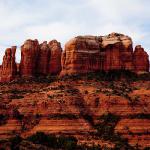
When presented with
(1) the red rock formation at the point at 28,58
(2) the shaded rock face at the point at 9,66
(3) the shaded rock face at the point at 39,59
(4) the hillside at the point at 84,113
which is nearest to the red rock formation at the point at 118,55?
(4) the hillside at the point at 84,113

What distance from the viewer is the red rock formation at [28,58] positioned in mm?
148500

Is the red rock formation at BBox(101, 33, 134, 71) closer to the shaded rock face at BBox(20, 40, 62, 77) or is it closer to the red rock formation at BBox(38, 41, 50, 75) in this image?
the shaded rock face at BBox(20, 40, 62, 77)

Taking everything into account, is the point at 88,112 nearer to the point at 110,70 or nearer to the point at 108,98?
the point at 108,98

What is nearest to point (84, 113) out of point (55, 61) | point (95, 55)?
point (95, 55)

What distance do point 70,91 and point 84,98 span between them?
3351 millimetres

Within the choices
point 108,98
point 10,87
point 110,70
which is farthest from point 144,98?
point 10,87

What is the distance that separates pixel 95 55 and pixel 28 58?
14.3m

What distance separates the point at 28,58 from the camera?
488 feet

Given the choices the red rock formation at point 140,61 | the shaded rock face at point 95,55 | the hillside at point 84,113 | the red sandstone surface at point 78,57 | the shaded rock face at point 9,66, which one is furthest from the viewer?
the shaded rock face at point 9,66

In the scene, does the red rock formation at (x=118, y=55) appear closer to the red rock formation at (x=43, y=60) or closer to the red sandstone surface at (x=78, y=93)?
the red sandstone surface at (x=78, y=93)

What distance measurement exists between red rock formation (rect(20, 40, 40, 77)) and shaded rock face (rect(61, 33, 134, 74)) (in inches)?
315

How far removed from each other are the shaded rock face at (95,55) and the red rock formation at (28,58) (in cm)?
799

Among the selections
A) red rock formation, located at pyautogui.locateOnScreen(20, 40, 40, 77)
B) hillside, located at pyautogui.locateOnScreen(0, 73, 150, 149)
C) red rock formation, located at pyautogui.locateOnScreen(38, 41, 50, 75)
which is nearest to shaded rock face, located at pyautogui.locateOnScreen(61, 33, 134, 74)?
hillside, located at pyautogui.locateOnScreen(0, 73, 150, 149)

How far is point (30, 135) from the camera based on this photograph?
397 ft
